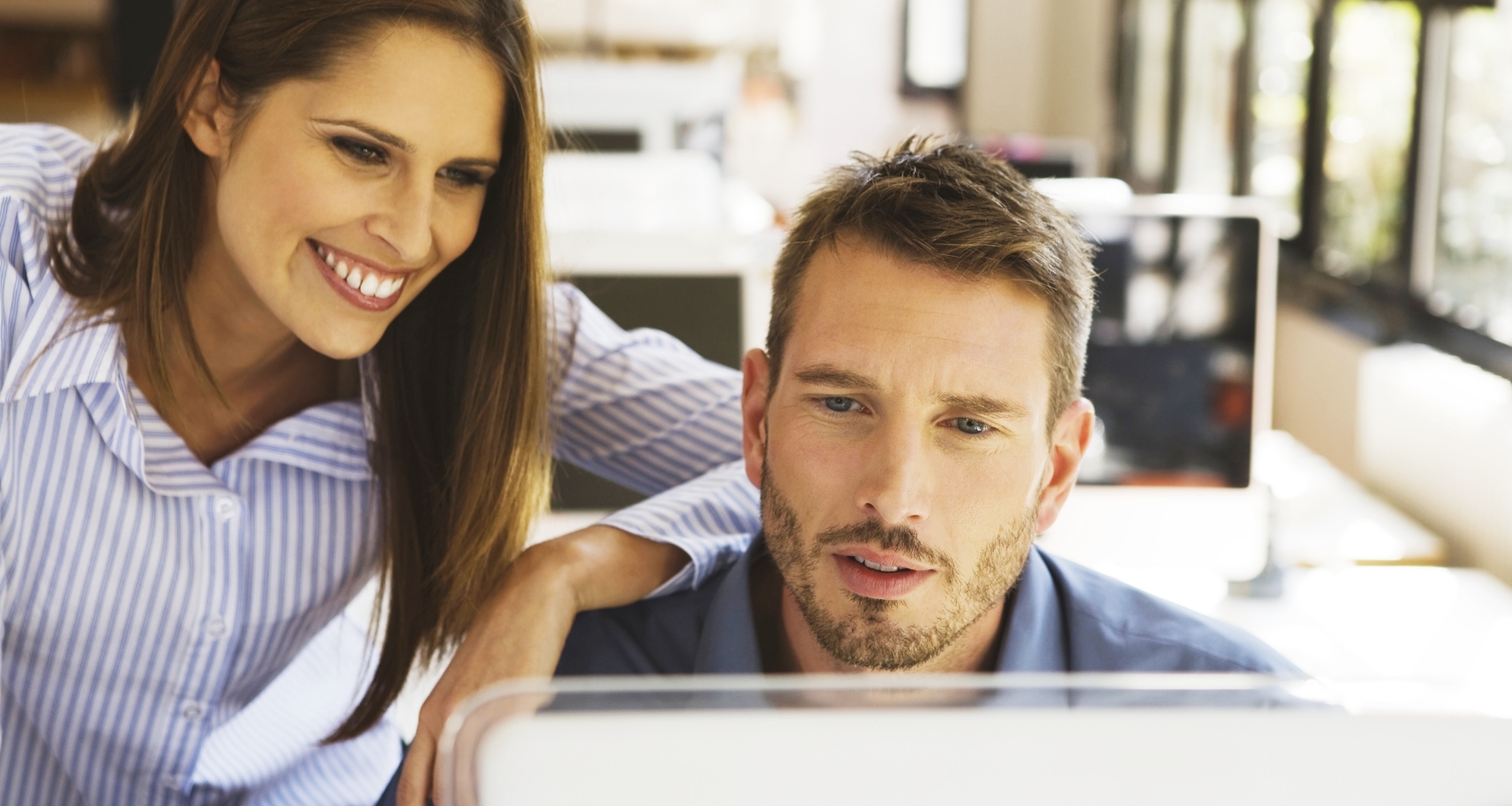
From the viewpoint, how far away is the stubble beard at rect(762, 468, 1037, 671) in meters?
0.88

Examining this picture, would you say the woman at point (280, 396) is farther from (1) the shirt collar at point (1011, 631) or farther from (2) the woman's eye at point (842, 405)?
(2) the woman's eye at point (842, 405)

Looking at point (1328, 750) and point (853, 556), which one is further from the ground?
point (1328, 750)

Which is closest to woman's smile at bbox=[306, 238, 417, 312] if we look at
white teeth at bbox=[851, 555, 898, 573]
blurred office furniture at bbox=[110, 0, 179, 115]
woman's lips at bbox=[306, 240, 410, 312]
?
woman's lips at bbox=[306, 240, 410, 312]

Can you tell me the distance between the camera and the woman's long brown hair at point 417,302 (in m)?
1.04

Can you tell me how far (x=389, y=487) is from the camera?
1.14m

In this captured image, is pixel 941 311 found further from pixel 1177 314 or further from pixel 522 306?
pixel 1177 314

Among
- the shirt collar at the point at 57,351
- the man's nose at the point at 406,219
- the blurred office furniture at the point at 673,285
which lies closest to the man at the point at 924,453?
the man's nose at the point at 406,219

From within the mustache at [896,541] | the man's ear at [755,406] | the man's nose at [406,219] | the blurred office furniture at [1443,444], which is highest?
the man's nose at [406,219]

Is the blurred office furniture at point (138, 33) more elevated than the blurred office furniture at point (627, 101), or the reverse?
the blurred office furniture at point (138, 33)

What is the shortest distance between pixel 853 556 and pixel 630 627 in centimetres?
24

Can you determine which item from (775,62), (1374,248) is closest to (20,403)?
(1374,248)

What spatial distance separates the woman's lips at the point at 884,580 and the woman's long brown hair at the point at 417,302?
34 cm

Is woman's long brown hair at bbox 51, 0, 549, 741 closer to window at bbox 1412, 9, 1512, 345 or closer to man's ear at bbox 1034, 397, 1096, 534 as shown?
man's ear at bbox 1034, 397, 1096, 534

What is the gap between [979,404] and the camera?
871mm
